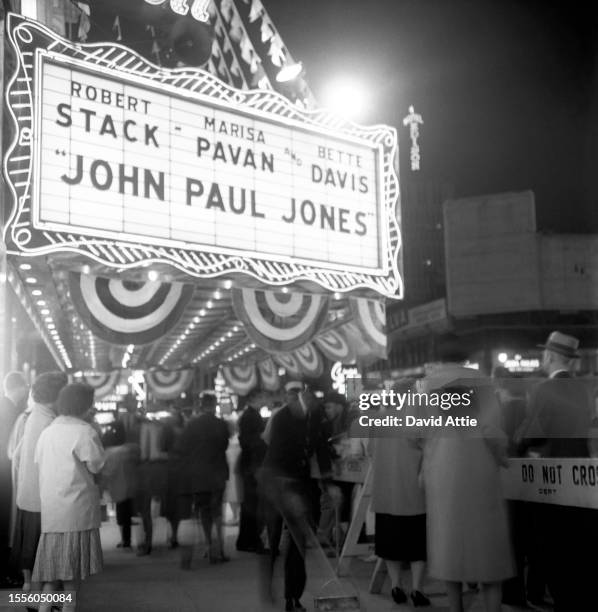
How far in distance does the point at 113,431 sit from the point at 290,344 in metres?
4.09

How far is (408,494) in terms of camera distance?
290 inches

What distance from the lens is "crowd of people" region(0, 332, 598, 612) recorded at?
528 cm

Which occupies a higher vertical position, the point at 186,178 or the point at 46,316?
the point at 186,178

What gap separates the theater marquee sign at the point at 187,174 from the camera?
27.3 feet

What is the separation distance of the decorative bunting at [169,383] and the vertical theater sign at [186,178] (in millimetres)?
16246

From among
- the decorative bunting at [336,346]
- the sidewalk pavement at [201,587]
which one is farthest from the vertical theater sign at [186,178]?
the decorative bunting at [336,346]

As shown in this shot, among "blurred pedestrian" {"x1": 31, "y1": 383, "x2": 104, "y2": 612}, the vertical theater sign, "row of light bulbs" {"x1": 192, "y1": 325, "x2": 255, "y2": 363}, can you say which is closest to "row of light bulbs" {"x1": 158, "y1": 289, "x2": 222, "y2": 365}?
"row of light bulbs" {"x1": 192, "y1": 325, "x2": 255, "y2": 363}

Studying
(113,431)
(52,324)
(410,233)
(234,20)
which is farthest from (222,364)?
(410,233)

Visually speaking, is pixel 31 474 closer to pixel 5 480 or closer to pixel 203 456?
pixel 5 480

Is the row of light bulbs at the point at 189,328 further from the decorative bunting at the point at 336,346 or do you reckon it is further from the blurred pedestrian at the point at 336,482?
the blurred pedestrian at the point at 336,482

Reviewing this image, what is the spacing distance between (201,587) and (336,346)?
7257 mm

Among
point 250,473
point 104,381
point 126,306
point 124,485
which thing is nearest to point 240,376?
point 104,381

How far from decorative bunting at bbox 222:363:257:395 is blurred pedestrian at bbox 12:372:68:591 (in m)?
19.3

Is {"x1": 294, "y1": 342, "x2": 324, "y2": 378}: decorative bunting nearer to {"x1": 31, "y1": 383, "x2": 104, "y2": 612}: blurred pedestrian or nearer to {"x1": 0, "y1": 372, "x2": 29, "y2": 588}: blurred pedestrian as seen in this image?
{"x1": 0, "y1": 372, "x2": 29, "y2": 588}: blurred pedestrian
